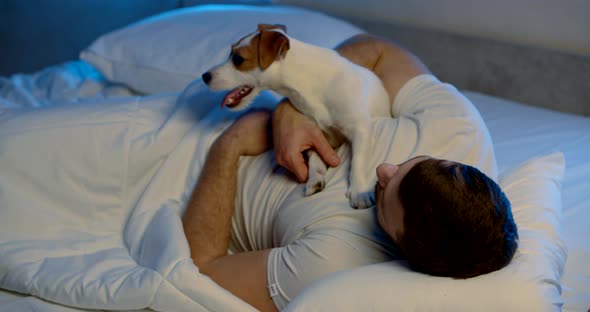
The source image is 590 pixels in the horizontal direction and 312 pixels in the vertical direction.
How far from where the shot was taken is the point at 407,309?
0.94 meters

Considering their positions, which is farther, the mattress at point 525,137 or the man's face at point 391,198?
the mattress at point 525,137

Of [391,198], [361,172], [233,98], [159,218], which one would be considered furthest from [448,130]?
[159,218]

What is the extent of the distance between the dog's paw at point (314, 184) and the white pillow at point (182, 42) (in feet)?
3.11

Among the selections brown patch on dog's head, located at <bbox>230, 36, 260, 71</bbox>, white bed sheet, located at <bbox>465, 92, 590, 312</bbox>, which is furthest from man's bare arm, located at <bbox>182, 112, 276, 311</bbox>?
white bed sheet, located at <bbox>465, 92, 590, 312</bbox>

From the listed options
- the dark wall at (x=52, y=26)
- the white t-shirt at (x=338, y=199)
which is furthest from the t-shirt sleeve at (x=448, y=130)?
the dark wall at (x=52, y=26)

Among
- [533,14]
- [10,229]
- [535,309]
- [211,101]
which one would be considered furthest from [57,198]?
[533,14]

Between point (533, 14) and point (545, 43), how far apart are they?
4.2 inches

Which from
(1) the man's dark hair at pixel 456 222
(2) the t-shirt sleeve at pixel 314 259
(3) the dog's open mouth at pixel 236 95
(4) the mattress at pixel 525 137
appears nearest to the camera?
(1) the man's dark hair at pixel 456 222

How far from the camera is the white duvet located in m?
1.22

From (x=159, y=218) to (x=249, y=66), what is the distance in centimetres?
38

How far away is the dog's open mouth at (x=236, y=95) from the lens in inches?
57.6

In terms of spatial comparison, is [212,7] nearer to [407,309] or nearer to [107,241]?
[107,241]

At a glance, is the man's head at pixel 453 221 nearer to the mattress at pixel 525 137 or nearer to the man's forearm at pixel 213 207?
the mattress at pixel 525 137

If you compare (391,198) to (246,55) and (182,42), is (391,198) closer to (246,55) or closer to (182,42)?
(246,55)
